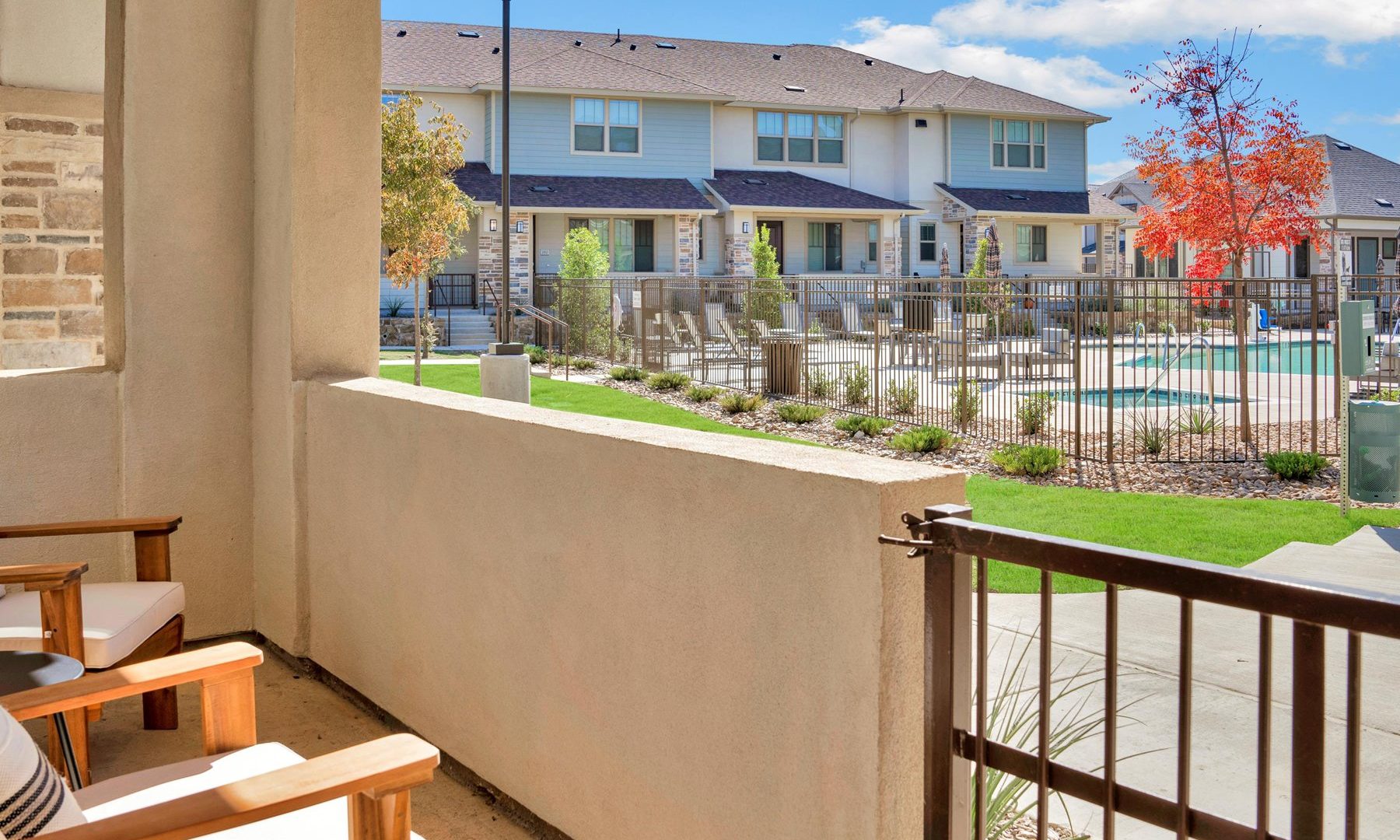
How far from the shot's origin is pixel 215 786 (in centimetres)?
253

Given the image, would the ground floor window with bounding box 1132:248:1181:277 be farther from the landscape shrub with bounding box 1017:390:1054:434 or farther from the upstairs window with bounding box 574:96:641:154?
the landscape shrub with bounding box 1017:390:1054:434

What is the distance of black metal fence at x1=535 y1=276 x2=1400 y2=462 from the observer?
40.3 feet

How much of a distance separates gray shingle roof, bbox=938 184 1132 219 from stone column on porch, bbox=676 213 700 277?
339 inches

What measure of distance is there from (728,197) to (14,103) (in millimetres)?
25825

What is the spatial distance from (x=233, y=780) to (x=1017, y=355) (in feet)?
48.2

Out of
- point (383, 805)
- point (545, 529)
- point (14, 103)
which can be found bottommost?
point (383, 805)

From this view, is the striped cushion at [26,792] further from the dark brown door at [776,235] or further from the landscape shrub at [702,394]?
the dark brown door at [776,235]

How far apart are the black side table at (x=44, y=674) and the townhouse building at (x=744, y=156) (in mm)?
27622

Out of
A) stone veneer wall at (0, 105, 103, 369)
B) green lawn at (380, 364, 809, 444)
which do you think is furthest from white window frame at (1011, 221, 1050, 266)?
stone veneer wall at (0, 105, 103, 369)

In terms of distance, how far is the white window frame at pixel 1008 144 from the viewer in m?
38.0

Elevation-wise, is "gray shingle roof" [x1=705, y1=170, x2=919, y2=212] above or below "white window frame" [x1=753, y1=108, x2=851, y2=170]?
below

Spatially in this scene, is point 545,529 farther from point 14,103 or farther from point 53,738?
point 14,103

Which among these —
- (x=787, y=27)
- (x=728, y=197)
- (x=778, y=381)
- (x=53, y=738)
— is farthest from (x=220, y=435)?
(x=787, y=27)

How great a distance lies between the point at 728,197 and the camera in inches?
1320
